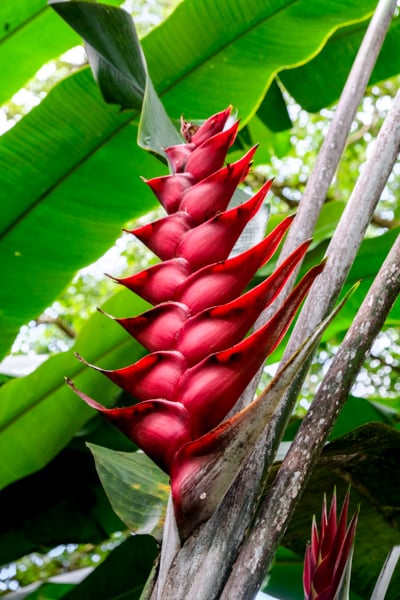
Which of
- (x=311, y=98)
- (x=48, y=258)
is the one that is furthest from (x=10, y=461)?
(x=311, y=98)

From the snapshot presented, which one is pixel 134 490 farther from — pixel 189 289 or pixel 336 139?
pixel 336 139

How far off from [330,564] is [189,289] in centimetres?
15

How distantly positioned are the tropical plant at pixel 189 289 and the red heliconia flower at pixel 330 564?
4cm

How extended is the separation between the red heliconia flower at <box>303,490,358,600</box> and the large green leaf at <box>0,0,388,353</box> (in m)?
0.90

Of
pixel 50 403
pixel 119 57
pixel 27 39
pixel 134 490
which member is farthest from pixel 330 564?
pixel 27 39

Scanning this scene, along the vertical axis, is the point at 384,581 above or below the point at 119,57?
below

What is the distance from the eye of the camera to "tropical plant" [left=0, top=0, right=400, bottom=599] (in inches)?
12.1

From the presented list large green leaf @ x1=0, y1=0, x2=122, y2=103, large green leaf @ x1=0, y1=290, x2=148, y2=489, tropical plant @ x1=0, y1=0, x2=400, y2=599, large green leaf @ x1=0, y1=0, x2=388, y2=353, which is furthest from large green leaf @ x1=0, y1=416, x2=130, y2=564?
large green leaf @ x1=0, y1=0, x2=122, y2=103

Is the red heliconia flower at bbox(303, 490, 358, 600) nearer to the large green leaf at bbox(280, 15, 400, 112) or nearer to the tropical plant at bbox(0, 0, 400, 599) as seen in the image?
the tropical plant at bbox(0, 0, 400, 599)

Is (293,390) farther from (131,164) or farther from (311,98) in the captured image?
(311,98)

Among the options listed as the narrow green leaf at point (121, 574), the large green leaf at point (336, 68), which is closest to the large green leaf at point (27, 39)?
the large green leaf at point (336, 68)

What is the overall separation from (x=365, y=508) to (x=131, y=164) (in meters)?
0.73

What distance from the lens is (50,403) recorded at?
38.5 inches

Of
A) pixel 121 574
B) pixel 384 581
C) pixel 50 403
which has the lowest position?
pixel 121 574
